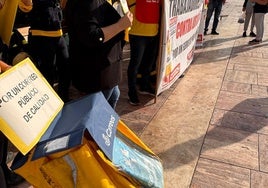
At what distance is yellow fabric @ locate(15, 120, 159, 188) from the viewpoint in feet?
5.04

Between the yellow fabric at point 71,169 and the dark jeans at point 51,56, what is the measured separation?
1.98 meters

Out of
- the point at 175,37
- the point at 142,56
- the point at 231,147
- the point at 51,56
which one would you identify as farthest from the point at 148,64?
the point at 231,147

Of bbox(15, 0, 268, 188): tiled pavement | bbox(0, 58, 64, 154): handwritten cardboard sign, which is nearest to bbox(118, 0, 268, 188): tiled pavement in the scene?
bbox(15, 0, 268, 188): tiled pavement

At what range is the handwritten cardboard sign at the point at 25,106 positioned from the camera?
55.7 inches

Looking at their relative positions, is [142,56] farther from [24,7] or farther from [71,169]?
[71,169]

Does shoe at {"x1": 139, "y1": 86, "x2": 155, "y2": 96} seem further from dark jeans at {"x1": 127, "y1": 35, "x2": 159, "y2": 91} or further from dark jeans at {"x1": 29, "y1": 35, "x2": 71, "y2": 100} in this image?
dark jeans at {"x1": 29, "y1": 35, "x2": 71, "y2": 100}

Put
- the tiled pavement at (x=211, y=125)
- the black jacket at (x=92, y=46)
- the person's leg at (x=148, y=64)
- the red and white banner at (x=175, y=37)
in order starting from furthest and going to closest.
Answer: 1. the person's leg at (x=148, y=64)
2. the red and white banner at (x=175, y=37)
3. the tiled pavement at (x=211, y=125)
4. the black jacket at (x=92, y=46)

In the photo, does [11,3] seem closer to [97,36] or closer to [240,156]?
[97,36]

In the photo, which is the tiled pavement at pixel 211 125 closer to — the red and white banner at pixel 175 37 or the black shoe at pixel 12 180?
the red and white banner at pixel 175 37

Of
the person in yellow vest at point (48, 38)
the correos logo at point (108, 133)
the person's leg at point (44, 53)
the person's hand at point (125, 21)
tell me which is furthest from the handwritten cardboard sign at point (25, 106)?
the person's leg at point (44, 53)

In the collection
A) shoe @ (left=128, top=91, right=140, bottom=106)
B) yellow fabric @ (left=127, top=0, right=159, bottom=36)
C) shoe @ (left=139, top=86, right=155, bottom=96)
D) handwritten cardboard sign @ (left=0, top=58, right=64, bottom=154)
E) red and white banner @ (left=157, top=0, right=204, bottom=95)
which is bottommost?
shoe @ (left=139, top=86, right=155, bottom=96)

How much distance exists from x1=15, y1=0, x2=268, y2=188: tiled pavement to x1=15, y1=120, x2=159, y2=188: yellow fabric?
1.26 m

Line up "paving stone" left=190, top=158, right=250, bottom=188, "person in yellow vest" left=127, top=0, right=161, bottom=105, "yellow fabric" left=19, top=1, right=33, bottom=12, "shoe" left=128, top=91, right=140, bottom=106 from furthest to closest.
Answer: "shoe" left=128, top=91, right=140, bottom=106 → "person in yellow vest" left=127, top=0, right=161, bottom=105 → "yellow fabric" left=19, top=1, right=33, bottom=12 → "paving stone" left=190, top=158, right=250, bottom=188

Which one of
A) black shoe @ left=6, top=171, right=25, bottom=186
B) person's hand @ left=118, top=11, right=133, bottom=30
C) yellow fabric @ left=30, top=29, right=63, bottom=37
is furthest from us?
yellow fabric @ left=30, top=29, right=63, bottom=37
